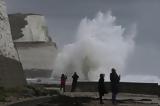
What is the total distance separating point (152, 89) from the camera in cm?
3816

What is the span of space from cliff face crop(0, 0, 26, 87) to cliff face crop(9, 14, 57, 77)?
84.5 m

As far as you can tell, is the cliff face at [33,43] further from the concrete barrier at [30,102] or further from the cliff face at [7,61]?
the concrete barrier at [30,102]

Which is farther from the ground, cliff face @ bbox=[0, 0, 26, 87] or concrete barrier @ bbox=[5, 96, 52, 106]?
cliff face @ bbox=[0, 0, 26, 87]

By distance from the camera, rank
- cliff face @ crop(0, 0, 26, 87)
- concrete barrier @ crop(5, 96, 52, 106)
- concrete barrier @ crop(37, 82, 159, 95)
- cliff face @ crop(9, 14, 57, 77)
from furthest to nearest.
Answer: cliff face @ crop(9, 14, 57, 77)
concrete barrier @ crop(37, 82, 159, 95)
cliff face @ crop(0, 0, 26, 87)
concrete barrier @ crop(5, 96, 52, 106)

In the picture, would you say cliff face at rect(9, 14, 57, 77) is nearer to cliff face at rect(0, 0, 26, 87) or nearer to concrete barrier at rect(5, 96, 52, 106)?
cliff face at rect(0, 0, 26, 87)

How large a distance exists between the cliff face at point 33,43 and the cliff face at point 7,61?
84502mm

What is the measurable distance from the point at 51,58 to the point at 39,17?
1082cm

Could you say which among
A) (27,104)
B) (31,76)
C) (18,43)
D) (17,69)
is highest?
(18,43)

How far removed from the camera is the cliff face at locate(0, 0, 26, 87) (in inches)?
992

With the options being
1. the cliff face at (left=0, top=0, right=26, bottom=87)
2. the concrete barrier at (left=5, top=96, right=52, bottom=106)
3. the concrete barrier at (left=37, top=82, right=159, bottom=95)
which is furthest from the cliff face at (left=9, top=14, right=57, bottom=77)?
the concrete barrier at (left=5, top=96, right=52, bottom=106)

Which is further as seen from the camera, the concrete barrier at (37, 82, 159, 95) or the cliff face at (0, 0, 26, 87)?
the concrete barrier at (37, 82, 159, 95)

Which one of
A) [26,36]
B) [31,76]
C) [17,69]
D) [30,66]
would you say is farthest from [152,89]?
[26,36]

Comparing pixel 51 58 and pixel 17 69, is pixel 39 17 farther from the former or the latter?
pixel 17 69

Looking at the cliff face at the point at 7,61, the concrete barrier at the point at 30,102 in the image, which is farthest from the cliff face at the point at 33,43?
the concrete barrier at the point at 30,102
